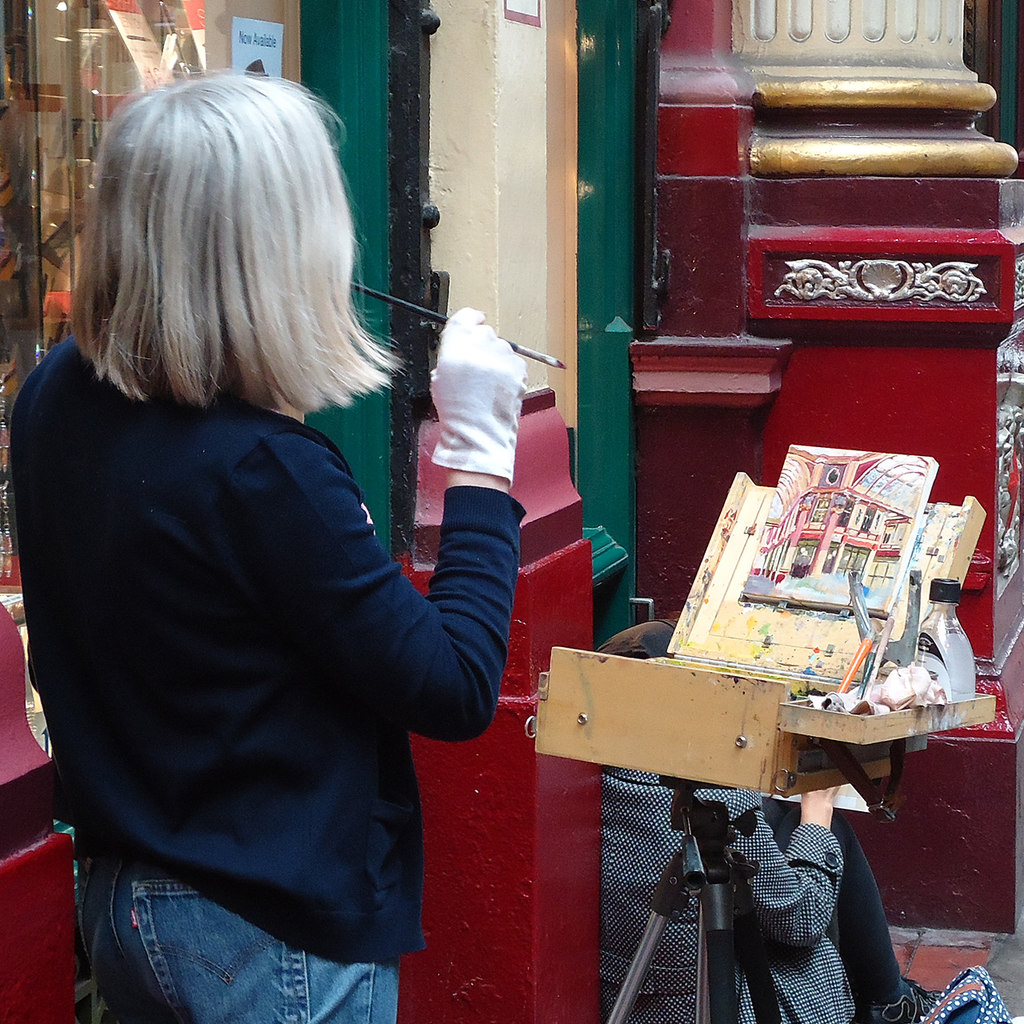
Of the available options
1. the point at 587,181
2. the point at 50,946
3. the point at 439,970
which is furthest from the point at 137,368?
the point at 587,181

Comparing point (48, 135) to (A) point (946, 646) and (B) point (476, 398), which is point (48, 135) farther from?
(A) point (946, 646)

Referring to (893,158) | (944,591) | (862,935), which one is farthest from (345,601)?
(893,158)

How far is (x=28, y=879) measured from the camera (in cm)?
189

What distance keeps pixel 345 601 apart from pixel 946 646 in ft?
4.96

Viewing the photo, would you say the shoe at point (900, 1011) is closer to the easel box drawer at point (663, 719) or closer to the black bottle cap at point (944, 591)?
the black bottle cap at point (944, 591)

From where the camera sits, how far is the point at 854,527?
2836 millimetres

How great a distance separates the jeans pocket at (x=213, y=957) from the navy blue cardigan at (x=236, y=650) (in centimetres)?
2

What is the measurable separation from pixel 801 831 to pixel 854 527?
70 centimetres

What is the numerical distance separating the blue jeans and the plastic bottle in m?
1.34

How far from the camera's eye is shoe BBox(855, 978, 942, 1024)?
346 centimetres

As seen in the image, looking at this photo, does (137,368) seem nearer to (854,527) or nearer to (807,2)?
→ (854,527)

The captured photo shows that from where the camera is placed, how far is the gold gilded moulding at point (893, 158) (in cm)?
409

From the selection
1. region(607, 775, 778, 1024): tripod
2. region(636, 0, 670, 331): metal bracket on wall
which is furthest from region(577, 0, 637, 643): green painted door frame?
region(607, 775, 778, 1024): tripod

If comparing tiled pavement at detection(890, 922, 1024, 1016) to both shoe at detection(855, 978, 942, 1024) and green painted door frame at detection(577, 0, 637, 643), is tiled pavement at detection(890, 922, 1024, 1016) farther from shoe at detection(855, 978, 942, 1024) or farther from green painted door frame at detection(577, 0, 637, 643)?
green painted door frame at detection(577, 0, 637, 643)
